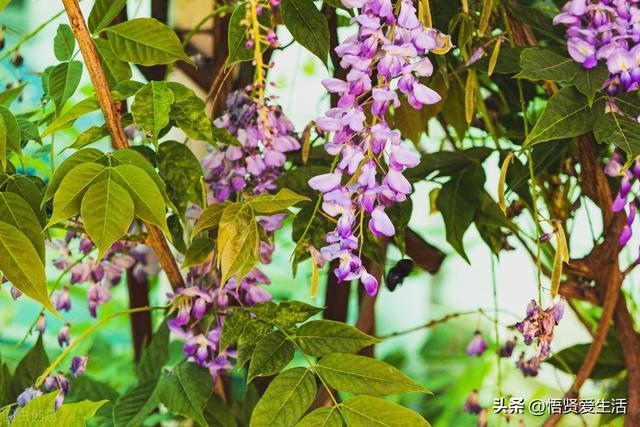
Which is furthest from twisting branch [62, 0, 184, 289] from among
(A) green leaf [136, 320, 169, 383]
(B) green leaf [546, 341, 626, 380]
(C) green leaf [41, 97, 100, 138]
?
(B) green leaf [546, 341, 626, 380]

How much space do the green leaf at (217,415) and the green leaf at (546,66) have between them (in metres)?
0.39

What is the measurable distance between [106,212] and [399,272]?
0.28 meters

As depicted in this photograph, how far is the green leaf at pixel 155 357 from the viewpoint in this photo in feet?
2.70

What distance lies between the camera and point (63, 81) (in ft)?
1.97

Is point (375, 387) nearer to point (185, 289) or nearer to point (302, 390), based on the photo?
point (302, 390)

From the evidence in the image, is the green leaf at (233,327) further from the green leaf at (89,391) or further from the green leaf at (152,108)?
the green leaf at (89,391)

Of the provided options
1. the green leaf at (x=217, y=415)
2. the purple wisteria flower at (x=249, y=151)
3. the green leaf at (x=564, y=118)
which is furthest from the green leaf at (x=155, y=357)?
the green leaf at (x=564, y=118)

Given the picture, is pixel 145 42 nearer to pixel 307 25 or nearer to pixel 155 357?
pixel 307 25

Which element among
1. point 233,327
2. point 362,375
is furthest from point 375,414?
point 233,327

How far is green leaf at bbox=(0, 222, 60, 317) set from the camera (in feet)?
1.71

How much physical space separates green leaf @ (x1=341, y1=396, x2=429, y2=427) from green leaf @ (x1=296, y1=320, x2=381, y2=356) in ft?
0.13

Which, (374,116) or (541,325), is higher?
(374,116)

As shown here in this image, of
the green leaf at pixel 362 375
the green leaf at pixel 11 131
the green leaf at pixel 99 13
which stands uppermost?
the green leaf at pixel 99 13

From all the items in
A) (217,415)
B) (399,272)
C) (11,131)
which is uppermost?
(11,131)
